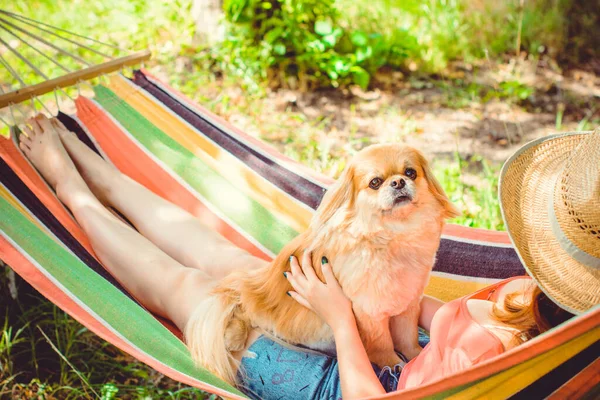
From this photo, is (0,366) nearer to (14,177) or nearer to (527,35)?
(14,177)

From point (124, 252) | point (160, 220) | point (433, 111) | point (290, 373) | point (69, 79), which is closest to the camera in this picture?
point (290, 373)

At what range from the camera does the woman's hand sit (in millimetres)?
1738

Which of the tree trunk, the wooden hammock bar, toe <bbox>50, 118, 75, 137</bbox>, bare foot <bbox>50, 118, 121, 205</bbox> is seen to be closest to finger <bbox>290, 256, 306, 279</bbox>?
bare foot <bbox>50, 118, 121, 205</bbox>

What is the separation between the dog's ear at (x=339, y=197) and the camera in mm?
1772

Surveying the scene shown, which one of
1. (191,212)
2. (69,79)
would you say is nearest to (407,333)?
(191,212)

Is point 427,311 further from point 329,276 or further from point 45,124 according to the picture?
point 45,124

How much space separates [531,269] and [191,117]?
1.96 metres

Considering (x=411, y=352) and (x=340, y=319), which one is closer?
(x=340, y=319)

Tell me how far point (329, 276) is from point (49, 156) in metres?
1.45

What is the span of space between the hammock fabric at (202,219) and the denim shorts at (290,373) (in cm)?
5

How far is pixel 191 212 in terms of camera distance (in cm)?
262

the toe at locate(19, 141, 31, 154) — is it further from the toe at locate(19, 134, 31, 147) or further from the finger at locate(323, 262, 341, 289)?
the finger at locate(323, 262, 341, 289)

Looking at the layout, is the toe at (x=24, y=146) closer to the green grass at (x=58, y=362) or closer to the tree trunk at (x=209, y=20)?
the green grass at (x=58, y=362)

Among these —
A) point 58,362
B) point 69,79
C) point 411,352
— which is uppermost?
point 69,79
